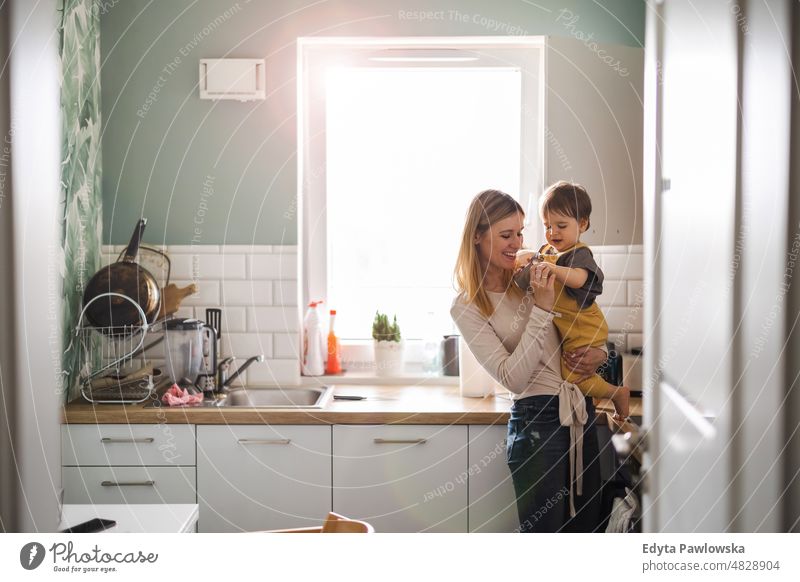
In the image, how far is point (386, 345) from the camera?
1.05m

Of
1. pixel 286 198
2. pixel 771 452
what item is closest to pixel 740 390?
pixel 771 452

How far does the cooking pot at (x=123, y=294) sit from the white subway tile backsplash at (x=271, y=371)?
165 mm

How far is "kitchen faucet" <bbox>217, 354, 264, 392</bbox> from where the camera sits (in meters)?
0.98

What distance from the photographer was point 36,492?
1.58 feet

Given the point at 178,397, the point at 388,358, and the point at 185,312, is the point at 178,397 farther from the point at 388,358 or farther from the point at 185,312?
the point at 388,358

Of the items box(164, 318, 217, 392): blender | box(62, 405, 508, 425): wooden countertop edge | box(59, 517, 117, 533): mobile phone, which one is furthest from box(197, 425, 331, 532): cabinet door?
box(59, 517, 117, 533): mobile phone

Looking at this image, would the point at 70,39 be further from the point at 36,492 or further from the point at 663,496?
the point at 663,496

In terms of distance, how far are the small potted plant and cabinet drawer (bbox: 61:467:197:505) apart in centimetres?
32

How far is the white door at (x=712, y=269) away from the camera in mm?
489

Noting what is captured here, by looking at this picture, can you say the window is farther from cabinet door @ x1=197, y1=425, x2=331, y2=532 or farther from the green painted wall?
cabinet door @ x1=197, y1=425, x2=331, y2=532

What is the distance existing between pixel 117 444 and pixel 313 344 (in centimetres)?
32

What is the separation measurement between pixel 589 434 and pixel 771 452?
1.01 feet

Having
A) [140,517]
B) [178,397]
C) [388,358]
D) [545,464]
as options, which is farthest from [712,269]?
[178,397]

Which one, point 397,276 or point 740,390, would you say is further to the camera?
point 397,276
